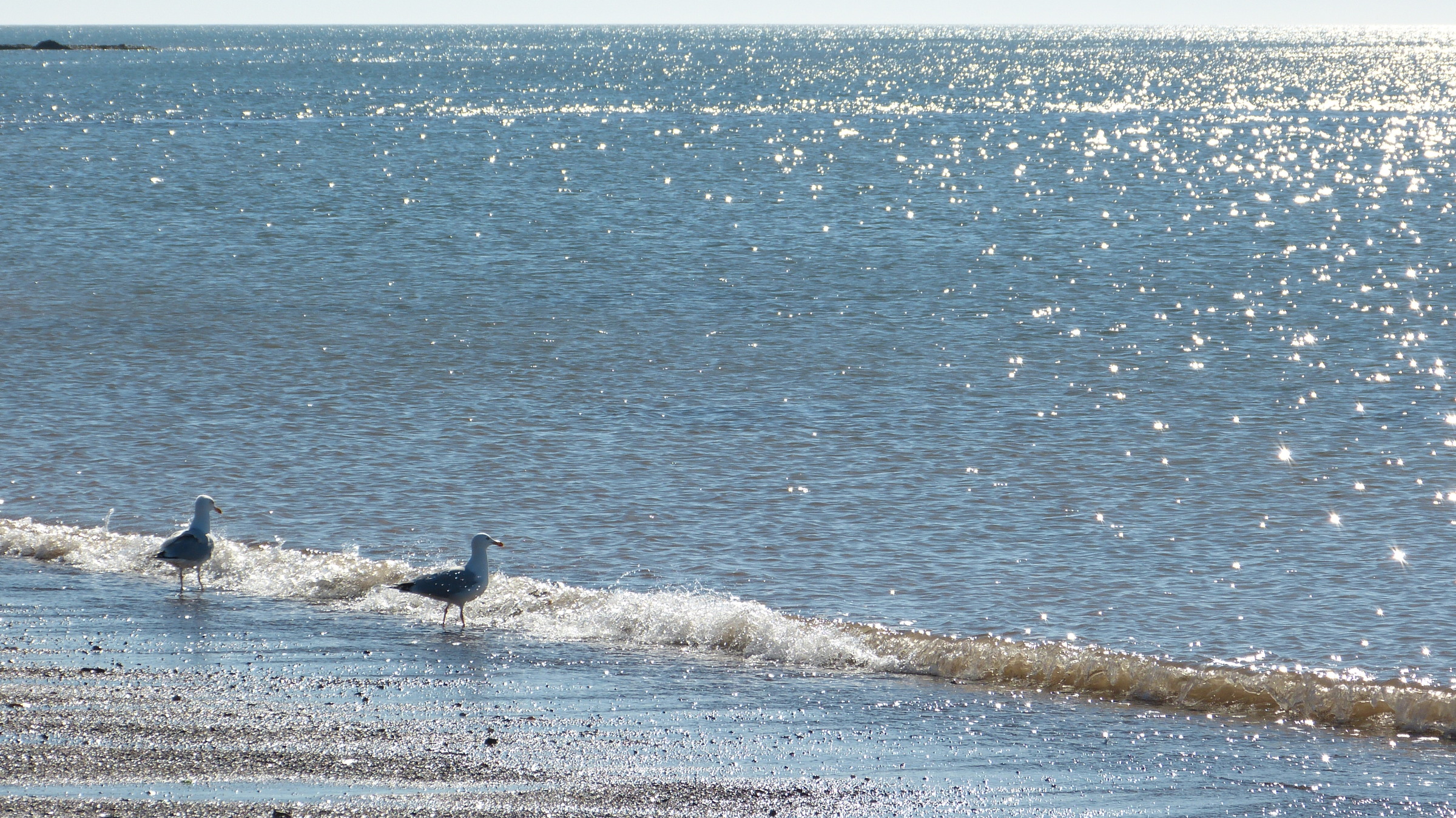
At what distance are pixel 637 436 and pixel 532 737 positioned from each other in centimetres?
1099

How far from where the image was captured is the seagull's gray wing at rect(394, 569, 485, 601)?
12633mm

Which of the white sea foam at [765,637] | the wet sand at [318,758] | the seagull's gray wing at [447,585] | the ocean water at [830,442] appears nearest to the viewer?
the wet sand at [318,758]

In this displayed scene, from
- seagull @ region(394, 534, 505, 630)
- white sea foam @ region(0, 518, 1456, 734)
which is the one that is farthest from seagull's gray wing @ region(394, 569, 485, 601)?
white sea foam @ region(0, 518, 1456, 734)

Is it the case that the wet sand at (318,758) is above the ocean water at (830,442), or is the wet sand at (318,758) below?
below

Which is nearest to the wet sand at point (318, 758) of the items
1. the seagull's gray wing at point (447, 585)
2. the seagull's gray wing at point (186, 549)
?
the seagull's gray wing at point (447, 585)

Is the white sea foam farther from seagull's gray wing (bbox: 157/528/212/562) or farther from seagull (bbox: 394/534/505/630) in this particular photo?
seagull's gray wing (bbox: 157/528/212/562)

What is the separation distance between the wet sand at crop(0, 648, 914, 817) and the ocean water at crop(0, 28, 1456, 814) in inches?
33.1

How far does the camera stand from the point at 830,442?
65.7 ft

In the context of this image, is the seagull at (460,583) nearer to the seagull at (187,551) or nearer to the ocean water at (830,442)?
the ocean water at (830,442)

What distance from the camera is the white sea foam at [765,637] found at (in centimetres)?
1100

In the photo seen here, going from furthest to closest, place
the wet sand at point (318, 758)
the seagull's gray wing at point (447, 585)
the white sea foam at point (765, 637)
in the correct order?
the seagull's gray wing at point (447, 585)
the white sea foam at point (765, 637)
the wet sand at point (318, 758)

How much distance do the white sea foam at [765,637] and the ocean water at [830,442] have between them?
0.04 metres

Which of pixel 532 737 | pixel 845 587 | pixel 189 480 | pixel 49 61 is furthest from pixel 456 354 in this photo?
pixel 49 61

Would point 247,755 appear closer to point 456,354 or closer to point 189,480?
point 189,480
